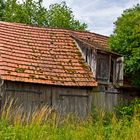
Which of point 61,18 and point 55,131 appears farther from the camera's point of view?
point 61,18

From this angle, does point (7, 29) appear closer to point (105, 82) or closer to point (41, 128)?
point (105, 82)

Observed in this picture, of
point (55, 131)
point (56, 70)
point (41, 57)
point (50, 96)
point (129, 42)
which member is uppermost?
point (129, 42)

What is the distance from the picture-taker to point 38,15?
39.2m

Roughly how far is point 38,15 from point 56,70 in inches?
742

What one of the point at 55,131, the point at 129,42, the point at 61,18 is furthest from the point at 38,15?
the point at 55,131

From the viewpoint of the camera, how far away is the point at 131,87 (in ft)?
77.9

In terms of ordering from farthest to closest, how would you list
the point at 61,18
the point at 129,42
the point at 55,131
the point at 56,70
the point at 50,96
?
the point at 61,18, the point at 129,42, the point at 56,70, the point at 50,96, the point at 55,131

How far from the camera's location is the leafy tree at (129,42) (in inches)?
888

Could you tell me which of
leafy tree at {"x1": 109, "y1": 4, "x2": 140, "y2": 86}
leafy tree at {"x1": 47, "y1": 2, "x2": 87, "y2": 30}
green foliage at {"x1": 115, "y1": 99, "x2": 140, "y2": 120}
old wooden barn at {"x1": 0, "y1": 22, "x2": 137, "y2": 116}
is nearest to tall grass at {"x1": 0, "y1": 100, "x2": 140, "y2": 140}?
old wooden barn at {"x1": 0, "y1": 22, "x2": 137, "y2": 116}

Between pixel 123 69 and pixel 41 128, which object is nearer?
pixel 41 128

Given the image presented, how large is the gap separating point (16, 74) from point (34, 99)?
144cm

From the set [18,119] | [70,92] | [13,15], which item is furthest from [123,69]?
[13,15]

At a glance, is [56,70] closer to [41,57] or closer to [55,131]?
[41,57]

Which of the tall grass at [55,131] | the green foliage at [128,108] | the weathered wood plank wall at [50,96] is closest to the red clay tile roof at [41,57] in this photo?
the weathered wood plank wall at [50,96]
